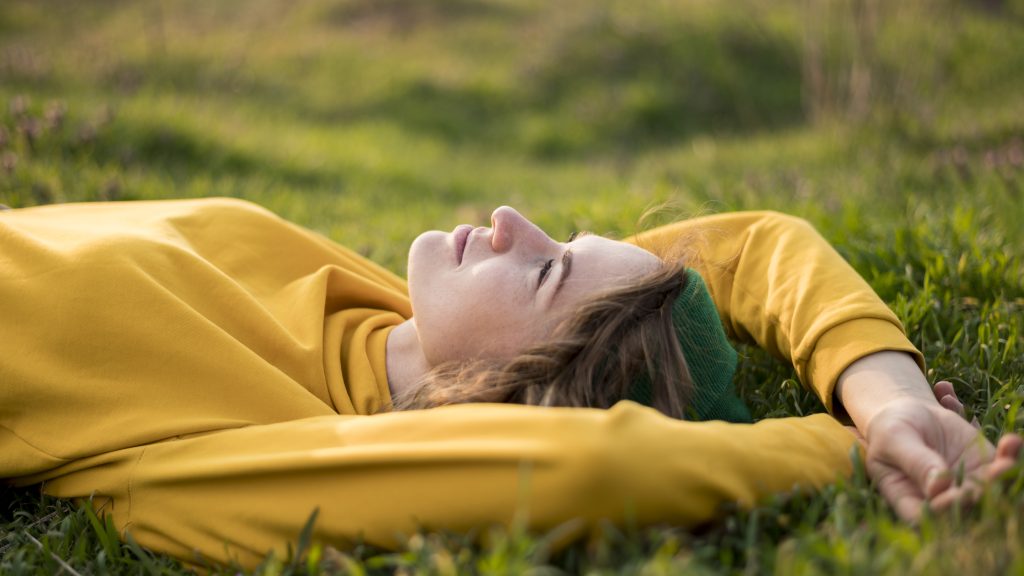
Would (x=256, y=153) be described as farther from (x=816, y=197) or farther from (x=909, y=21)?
(x=909, y=21)

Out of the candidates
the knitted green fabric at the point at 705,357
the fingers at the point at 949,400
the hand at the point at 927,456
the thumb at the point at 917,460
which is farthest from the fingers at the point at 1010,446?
the knitted green fabric at the point at 705,357

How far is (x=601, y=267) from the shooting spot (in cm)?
229

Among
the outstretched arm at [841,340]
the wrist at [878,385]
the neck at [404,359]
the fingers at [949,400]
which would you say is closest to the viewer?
the outstretched arm at [841,340]

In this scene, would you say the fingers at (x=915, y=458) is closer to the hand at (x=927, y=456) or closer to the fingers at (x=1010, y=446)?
the hand at (x=927, y=456)

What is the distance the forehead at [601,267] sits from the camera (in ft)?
Answer: 7.36

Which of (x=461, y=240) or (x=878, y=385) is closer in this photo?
(x=878, y=385)

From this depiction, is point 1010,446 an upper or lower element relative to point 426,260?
lower

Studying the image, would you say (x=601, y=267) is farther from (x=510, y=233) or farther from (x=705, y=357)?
(x=705, y=357)

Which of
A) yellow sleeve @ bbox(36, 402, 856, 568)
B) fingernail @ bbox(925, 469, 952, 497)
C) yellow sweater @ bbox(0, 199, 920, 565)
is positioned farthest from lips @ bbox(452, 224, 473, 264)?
fingernail @ bbox(925, 469, 952, 497)

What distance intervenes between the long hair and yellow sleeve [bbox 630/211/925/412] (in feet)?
1.46

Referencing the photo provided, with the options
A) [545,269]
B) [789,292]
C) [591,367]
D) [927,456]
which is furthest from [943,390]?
[545,269]

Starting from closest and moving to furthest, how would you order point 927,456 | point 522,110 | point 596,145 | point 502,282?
point 927,456
point 502,282
point 596,145
point 522,110

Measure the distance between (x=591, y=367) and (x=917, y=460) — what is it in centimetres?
76

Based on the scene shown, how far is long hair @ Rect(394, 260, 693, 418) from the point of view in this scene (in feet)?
6.95
